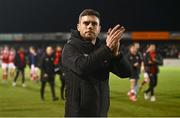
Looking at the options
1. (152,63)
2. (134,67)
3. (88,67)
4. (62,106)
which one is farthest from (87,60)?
(152,63)

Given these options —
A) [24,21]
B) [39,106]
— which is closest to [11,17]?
[24,21]

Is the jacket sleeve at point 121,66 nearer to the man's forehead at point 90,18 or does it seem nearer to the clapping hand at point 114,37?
the clapping hand at point 114,37

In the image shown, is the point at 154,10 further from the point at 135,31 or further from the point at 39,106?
the point at 39,106

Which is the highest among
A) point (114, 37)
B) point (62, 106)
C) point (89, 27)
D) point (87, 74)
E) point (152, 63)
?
point (152, 63)

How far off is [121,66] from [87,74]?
34 cm

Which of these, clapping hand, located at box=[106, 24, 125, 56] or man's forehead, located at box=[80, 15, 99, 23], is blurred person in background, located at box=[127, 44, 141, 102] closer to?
man's forehead, located at box=[80, 15, 99, 23]

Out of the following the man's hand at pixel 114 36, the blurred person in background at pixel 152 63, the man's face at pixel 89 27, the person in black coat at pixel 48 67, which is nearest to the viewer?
the man's hand at pixel 114 36

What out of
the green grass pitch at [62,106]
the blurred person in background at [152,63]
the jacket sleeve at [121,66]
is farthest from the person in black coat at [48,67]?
the jacket sleeve at [121,66]

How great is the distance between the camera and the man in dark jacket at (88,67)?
348cm

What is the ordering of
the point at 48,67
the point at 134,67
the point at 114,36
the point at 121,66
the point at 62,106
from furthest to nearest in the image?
1. the point at 48,67
2. the point at 134,67
3. the point at 62,106
4. the point at 121,66
5. the point at 114,36

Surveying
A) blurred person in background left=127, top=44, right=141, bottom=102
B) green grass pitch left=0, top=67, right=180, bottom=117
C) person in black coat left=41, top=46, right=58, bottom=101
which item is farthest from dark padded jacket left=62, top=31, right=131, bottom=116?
person in black coat left=41, top=46, right=58, bottom=101

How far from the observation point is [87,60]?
346 centimetres

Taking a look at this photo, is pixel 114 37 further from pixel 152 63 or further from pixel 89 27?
pixel 152 63

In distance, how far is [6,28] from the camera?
58000mm
